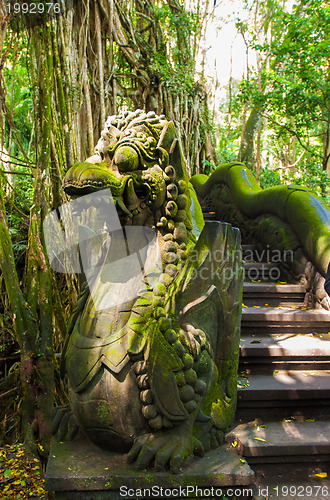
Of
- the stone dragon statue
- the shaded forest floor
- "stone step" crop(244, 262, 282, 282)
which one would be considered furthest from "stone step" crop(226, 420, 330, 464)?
"stone step" crop(244, 262, 282, 282)

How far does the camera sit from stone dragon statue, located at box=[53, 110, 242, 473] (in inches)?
62.3

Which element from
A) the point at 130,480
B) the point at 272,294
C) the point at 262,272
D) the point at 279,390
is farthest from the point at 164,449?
the point at 262,272

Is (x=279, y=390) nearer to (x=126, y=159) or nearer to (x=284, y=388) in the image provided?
(x=284, y=388)

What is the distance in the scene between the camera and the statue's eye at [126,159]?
1654mm

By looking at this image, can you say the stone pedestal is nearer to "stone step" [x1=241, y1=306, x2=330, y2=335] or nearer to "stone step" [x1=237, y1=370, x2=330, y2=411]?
"stone step" [x1=237, y1=370, x2=330, y2=411]

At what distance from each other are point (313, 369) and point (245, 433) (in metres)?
0.93

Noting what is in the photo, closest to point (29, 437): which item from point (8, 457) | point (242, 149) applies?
point (8, 457)

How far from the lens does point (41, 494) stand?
2621 millimetres

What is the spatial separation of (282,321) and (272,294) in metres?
0.54

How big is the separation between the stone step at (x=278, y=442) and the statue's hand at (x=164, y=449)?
1.00 feet

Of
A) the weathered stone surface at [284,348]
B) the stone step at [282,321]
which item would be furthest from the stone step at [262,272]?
the weathered stone surface at [284,348]

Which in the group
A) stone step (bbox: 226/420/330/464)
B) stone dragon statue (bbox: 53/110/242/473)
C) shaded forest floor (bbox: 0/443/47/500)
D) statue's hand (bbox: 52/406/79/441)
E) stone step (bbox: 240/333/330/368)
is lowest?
shaded forest floor (bbox: 0/443/47/500)

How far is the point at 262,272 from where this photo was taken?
4055mm

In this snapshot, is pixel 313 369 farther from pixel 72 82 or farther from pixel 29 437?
pixel 72 82
